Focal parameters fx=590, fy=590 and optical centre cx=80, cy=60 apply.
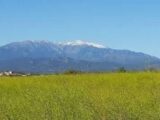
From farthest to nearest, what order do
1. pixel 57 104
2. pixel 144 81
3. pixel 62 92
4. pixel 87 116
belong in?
pixel 144 81 < pixel 62 92 < pixel 57 104 < pixel 87 116

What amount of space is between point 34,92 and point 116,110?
3.17 meters

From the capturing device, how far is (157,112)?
520 inches

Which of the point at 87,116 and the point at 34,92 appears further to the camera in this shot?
the point at 34,92

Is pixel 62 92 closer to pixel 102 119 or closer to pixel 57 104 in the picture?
pixel 57 104

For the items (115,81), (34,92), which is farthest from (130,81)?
(34,92)

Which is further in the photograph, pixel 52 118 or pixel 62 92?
pixel 62 92

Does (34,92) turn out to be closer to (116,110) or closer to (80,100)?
(80,100)

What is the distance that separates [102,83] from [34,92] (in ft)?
48.9

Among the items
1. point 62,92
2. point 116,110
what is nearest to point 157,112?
point 116,110

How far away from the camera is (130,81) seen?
30.4 meters

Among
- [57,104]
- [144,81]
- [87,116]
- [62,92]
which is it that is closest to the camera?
[87,116]

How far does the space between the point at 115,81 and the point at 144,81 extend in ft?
Result: 5.28

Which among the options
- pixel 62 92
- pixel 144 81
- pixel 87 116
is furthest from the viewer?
pixel 144 81

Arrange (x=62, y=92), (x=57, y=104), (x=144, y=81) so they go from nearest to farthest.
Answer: (x=57, y=104) → (x=62, y=92) → (x=144, y=81)
